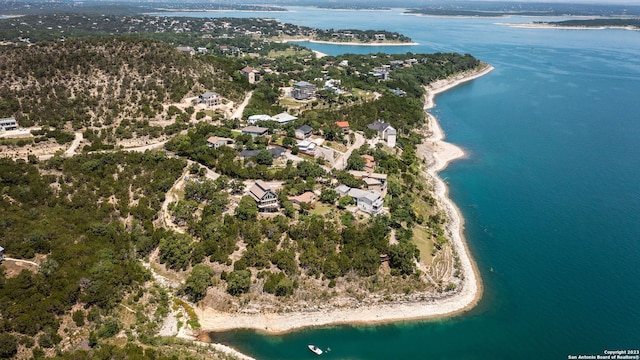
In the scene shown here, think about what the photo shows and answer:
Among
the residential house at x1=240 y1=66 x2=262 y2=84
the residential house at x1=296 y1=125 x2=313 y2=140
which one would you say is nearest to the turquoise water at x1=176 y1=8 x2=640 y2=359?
the residential house at x1=296 y1=125 x2=313 y2=140

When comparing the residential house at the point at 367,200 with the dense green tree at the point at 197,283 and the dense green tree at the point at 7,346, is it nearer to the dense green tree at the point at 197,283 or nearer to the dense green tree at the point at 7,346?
the dense green tree at the point at 197,283

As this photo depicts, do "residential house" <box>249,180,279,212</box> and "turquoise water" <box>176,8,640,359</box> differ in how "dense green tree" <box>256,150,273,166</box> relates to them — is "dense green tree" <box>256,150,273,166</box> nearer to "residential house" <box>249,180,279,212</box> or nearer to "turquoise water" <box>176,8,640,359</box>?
"residential house" <box>249,180,279,212</box>

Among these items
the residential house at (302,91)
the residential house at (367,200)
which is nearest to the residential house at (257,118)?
the residential house at (302,91)

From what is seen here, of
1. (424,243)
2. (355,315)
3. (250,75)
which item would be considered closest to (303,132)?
(424,243)

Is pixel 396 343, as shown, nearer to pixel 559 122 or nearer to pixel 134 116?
pixel 134 116

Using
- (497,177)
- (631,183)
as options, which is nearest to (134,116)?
(497,177)

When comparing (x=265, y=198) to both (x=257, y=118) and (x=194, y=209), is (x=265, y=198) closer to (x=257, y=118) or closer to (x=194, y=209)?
(x=194, y=209)

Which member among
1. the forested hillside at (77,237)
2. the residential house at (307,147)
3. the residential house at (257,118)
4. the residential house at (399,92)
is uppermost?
the residential house at (399,92)
